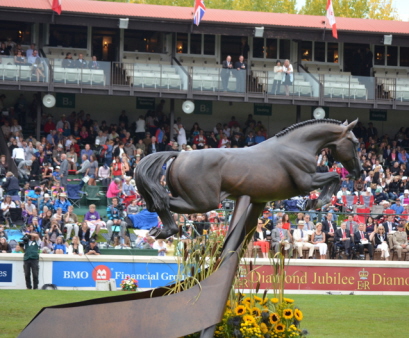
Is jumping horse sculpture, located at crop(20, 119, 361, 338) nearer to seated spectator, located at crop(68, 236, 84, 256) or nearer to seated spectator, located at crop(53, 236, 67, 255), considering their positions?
Answer: seated spectator, located at crop(68, 236, 84, 256)

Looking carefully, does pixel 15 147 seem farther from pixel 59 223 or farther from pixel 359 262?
pixel 359 262

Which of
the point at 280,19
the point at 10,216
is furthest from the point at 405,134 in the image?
the point at 10,216

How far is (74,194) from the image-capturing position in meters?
23.9

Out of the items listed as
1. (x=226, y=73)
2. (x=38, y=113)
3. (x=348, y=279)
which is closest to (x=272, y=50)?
(x=226, y=73)

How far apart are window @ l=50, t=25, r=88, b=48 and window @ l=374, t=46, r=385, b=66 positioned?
13.4 m

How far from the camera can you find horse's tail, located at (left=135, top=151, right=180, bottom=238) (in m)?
8.91

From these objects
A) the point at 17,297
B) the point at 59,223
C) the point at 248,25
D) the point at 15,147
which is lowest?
the point at 17,297

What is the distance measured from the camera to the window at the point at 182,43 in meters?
33.8

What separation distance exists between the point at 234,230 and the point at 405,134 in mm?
27069

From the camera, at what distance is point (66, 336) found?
337 inches

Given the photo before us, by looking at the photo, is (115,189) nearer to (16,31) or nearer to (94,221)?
(94,221)

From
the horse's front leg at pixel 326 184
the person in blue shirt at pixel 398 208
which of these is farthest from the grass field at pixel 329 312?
the person in blue shirt at pixel 398 208

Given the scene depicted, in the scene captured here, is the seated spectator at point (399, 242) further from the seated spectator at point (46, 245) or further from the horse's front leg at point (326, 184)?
the horse's front leg at point (326, 184)

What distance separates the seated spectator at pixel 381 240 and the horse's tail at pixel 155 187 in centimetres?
1068
